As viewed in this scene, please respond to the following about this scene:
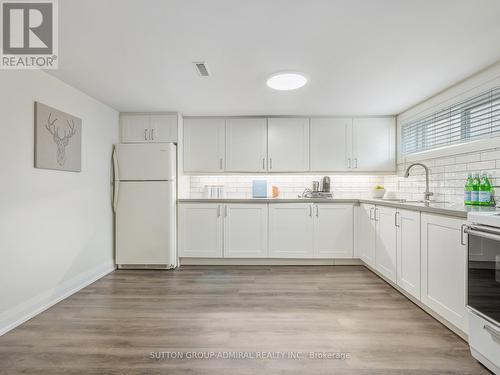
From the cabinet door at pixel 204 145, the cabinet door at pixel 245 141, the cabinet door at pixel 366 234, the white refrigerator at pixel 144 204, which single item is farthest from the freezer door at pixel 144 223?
the cabinet door at pixel 366 234

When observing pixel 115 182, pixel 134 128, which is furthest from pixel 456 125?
pixel 115 182

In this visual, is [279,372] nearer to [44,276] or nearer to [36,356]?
[36,356]

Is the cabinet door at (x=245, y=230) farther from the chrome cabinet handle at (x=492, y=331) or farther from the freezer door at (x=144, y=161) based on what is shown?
the chrome cabinet handle at (x=492, y=331)

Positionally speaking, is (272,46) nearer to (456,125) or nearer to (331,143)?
(456,125)

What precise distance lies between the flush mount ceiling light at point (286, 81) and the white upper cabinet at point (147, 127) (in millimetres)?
1777

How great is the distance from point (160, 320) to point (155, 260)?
1.59 m

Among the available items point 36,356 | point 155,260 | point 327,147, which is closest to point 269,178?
point 327,147

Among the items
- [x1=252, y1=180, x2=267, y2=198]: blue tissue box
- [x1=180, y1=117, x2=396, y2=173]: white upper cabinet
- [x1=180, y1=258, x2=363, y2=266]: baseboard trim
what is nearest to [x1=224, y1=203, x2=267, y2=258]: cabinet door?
[x1=180, y1=258, x2=363, y2=266]: baseboard trim

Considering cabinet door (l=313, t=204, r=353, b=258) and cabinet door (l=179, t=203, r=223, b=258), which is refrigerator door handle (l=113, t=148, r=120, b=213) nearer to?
cabinet door (l=179, t=203, r=223, b=258)

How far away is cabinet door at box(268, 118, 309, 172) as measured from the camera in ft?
14.0

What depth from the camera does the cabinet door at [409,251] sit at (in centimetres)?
249

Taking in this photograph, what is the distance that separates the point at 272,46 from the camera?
84.8 inches

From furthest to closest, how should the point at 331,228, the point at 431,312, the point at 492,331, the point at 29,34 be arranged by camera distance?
1. the point at 331,228
2. the point at 431,312
3. the point at 29,34
4. the point at 492,331

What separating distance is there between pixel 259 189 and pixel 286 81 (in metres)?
1.95
